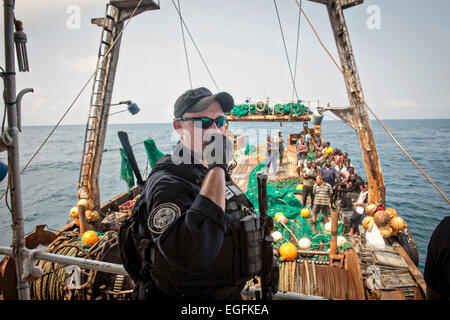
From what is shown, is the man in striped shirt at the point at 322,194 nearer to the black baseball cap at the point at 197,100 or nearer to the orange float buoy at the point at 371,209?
the orange float buoy at the point at 371,209

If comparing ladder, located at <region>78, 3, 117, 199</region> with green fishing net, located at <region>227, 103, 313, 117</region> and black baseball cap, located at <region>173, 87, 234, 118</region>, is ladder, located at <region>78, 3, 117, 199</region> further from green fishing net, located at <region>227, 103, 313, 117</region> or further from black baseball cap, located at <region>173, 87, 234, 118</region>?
green fishing net, located at <region>227, 103, 313, 117</region>

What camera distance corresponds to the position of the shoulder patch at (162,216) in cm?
122

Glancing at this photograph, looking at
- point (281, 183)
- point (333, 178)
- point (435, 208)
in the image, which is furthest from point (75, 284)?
point (435, 208)

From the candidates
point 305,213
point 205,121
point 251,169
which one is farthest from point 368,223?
point 251,169

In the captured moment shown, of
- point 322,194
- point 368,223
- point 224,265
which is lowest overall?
point 368,223

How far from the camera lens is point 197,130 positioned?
1591 mm

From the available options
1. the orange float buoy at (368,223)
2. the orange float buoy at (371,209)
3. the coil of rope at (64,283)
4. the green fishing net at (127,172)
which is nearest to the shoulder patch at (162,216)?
the coil of rope at (64,283)

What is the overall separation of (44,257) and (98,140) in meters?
5.72

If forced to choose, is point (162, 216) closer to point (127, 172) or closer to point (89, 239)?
point (89, 239)

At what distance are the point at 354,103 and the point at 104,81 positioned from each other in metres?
6.79

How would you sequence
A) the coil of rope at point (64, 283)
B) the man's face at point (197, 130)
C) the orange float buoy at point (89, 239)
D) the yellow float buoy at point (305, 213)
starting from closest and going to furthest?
the man's face at point (197, 130) → the coil of rope at point (64, 283) → the orange float buoy at point (89, 239) → the yellow float buoy at point (305, 213)

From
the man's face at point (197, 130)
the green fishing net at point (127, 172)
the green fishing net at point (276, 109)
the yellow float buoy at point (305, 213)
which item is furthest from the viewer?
the green fishing net at point (276, 109)
